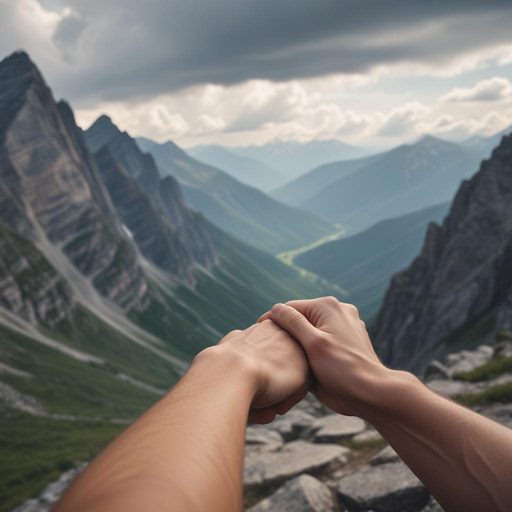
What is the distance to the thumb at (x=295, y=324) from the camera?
5520 millimetres

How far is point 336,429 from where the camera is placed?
12.6 meters

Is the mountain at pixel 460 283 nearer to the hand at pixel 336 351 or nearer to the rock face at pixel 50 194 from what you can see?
the hand at pixel 336 351

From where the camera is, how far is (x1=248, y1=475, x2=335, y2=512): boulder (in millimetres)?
7247

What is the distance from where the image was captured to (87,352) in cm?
12619

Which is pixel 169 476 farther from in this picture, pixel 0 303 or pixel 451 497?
pixel 0 303

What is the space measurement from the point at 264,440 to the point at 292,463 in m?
4.11

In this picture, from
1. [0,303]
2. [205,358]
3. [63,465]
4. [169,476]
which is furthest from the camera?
A: [0,303]

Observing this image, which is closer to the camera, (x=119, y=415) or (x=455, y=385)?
(x=455, y=385)

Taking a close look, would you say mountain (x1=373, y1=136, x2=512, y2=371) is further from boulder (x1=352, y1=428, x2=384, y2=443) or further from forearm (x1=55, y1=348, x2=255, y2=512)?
forearm (x1=55, y1=348, x2=255, y2=512)

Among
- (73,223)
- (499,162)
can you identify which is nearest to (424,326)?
(499,162)

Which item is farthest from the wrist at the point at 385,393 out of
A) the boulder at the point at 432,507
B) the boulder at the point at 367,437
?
the boulder at the point at 367,437

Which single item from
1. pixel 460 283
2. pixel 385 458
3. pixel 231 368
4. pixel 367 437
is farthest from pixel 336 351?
pixel 460 283

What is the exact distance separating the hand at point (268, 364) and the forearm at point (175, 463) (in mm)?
970

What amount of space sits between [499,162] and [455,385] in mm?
109222
